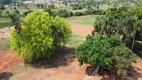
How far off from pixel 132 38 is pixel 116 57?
503 inches

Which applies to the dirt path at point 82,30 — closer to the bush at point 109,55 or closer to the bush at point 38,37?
the bush at point 38,37

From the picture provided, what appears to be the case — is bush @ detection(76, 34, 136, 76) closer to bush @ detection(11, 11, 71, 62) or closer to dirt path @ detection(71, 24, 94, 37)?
bush @ detection(11, 11, 71, 62)

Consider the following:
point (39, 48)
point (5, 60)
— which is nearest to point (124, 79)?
point (39, 48)

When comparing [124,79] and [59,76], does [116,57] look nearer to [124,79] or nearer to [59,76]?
[124,79]

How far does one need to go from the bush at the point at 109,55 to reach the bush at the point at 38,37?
729cm

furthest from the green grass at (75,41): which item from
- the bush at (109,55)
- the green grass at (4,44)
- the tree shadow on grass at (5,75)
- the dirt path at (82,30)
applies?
the tree shadow on grass at (5,75)

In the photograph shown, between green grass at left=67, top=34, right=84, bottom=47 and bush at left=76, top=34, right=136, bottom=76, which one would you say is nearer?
bush at left=76, top=34, right=136, bottom=76

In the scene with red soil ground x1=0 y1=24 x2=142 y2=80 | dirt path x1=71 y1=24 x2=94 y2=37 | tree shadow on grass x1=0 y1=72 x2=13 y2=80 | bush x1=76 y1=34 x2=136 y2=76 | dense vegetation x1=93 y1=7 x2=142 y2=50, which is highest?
dense vegetation x1=93 y1=7 x2=142 y2=50

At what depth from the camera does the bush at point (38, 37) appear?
1516 inches

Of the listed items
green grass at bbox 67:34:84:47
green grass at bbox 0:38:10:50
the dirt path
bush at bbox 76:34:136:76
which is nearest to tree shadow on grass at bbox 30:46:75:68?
green grass at bbox 67:34:84:47

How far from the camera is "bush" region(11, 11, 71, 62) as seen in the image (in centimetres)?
3850

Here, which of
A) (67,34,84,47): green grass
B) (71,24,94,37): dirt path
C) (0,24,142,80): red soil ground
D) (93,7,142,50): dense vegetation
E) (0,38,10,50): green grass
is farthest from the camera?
(71,24,94,37): dirt path

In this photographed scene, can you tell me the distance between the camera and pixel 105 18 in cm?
4291

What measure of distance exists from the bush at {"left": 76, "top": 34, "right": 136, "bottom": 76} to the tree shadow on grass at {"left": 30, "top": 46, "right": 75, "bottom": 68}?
6834 mm
